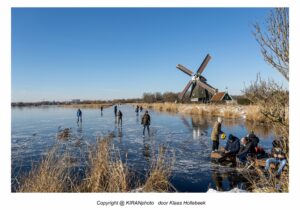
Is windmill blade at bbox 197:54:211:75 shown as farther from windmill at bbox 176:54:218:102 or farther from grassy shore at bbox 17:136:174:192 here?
grassy shore at bbox 17:136:174:192

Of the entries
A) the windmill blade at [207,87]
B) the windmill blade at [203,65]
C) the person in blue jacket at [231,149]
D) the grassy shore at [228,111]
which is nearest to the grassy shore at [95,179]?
the person in blue jacket at [231,149]

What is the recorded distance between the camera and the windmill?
113 ft

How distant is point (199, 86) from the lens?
3503cm

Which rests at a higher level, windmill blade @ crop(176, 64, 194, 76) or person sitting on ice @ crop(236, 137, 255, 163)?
windmill blade @ crop(176, 64, 194, 76)

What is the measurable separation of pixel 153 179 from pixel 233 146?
12.0 feet

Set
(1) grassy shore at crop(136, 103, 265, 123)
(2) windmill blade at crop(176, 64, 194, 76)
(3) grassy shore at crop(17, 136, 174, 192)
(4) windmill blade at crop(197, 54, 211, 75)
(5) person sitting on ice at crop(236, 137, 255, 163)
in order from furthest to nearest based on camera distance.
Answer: (2) windmill blade at crop(176, 64, 194, 76), (4) windmill blade at crop(197, 54, 211, 75), (1) grassy shore at crop(136, 103, 265, 123), (5) person sitting on ice at crop(236, 137, 255, 163), (3) grassy shore at crop(17, 136, 174, 192)

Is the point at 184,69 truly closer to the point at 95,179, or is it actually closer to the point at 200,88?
the point at 200,88

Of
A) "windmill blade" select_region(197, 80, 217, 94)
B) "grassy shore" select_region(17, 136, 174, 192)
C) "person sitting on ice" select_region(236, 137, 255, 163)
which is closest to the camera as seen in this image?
"grassy shore" select_region(17, 136, 174, 192)

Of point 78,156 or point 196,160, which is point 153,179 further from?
point 78,156

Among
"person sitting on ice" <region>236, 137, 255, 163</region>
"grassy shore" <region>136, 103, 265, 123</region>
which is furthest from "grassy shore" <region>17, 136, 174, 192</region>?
"grassy shore" <region>136, 103, 265, 123</region>

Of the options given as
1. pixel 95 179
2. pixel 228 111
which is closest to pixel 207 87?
pixel 228 111
